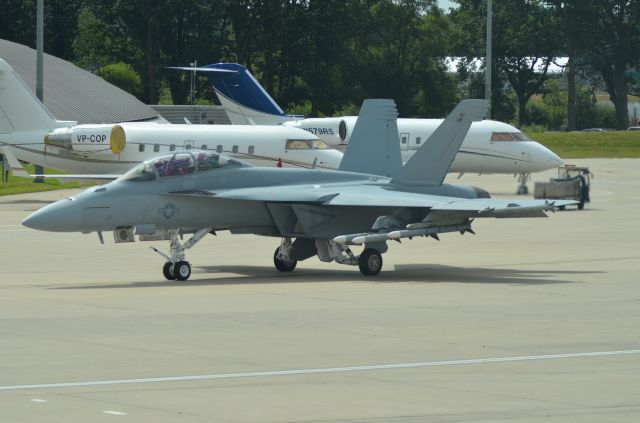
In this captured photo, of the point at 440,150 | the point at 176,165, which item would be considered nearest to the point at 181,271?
the point at 176,165

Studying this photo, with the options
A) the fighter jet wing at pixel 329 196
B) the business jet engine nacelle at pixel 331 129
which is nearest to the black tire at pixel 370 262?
the fighter jet wing at pixel 329 196

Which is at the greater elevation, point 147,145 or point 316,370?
point 147,145

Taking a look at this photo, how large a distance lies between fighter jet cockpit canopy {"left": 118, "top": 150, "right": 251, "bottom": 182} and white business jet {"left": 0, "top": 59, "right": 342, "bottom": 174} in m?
19.7

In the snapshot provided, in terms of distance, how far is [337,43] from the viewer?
108 meters

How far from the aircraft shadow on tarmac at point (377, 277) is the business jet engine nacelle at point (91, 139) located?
18.5 m

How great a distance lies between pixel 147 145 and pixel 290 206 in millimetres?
20327

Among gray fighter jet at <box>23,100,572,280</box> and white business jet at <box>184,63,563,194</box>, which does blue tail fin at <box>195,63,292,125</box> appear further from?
gray fighter jet at <box>23,100,572,280</box>

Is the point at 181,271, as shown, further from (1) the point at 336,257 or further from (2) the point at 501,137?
(2) the point at 501,137

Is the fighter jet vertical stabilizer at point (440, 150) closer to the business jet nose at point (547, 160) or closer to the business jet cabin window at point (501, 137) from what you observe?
the business jet nose at point (547, 160)

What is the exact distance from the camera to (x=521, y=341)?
56.7 feet

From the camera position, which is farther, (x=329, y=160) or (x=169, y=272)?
(x=329, y=160)

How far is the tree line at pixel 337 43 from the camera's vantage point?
346 ft

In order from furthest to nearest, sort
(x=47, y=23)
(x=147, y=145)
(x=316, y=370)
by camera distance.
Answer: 1. (x=47, y=23)
2. (x=147, y=145)
3. (x=316, y=370)

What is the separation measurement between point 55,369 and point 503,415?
17.3ft
